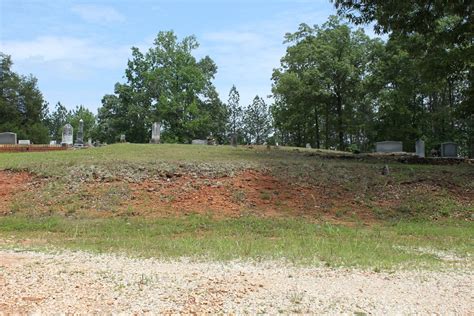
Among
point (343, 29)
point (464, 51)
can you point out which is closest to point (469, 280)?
point (464, 51)

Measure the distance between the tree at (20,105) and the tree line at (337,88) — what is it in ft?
0.44

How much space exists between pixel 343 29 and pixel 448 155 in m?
19.0

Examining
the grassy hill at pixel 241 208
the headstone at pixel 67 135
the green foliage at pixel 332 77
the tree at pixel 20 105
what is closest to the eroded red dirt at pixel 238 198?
the grassy hill at pixel 241 208

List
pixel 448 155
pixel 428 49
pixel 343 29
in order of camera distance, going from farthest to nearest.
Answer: pixel 343 29, pixel 448 155, pixel 428 49

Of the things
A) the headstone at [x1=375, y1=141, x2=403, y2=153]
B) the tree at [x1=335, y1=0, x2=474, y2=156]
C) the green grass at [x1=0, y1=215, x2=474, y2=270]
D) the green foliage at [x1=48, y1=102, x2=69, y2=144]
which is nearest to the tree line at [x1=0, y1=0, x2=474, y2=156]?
the tree at [x1=335, y1=0, x2=474, y2=156]

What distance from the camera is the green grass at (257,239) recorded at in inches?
292

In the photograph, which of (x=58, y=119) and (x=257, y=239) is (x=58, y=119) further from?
(x=257, y=239)

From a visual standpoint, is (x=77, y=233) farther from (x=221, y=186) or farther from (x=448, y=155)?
(x=448, y=155)

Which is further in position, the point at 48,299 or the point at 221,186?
the point at 221,186

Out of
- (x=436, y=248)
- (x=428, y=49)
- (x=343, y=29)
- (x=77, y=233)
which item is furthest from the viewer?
(x=343, y=29)

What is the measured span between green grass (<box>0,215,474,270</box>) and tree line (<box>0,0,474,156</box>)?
786 centimetres

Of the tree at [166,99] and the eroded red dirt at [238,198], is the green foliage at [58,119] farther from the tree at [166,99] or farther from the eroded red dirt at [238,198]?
the eroded red dirt at [238,198]

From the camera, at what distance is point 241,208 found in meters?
12.6

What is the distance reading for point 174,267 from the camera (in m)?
6.52
